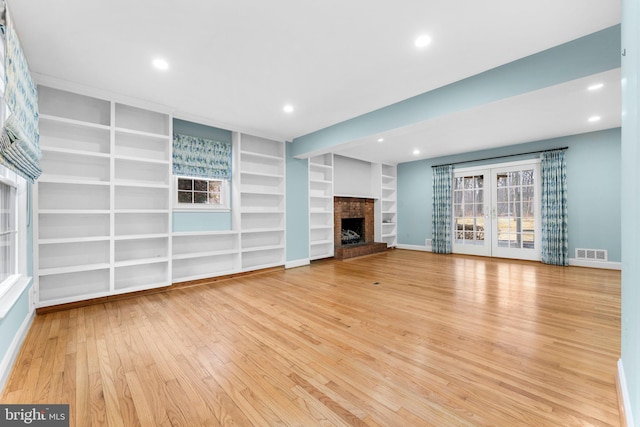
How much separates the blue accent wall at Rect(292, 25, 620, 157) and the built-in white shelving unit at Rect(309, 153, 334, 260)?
2.27 metres

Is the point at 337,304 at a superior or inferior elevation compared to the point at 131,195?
inferior

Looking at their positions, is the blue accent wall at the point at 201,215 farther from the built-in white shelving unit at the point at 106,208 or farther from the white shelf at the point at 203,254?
the white shelf at the point at 203,254

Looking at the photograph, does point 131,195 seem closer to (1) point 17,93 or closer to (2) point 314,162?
(1) point 17,93

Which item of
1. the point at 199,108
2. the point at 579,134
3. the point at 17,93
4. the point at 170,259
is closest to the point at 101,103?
the point at 199,108

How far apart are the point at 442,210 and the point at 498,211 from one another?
1.23 meters

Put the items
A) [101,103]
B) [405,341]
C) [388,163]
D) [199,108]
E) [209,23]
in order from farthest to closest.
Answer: [388,163] → [199,108] → [101,103] → [405,341] → [209,23]

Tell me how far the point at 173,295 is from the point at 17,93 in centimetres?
272

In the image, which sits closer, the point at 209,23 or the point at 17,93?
the point at 17,93

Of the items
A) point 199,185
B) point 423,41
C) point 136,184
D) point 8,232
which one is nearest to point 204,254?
point 199,185

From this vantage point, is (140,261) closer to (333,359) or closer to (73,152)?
(73,152)

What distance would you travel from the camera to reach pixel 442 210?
7.14m

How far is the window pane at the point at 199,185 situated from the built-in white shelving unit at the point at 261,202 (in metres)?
0.57

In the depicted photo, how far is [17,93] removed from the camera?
6.33ft

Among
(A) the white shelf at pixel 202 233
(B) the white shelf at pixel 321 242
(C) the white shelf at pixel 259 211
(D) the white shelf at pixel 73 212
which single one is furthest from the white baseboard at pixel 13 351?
(B) the white shelf at pixel 321 242
